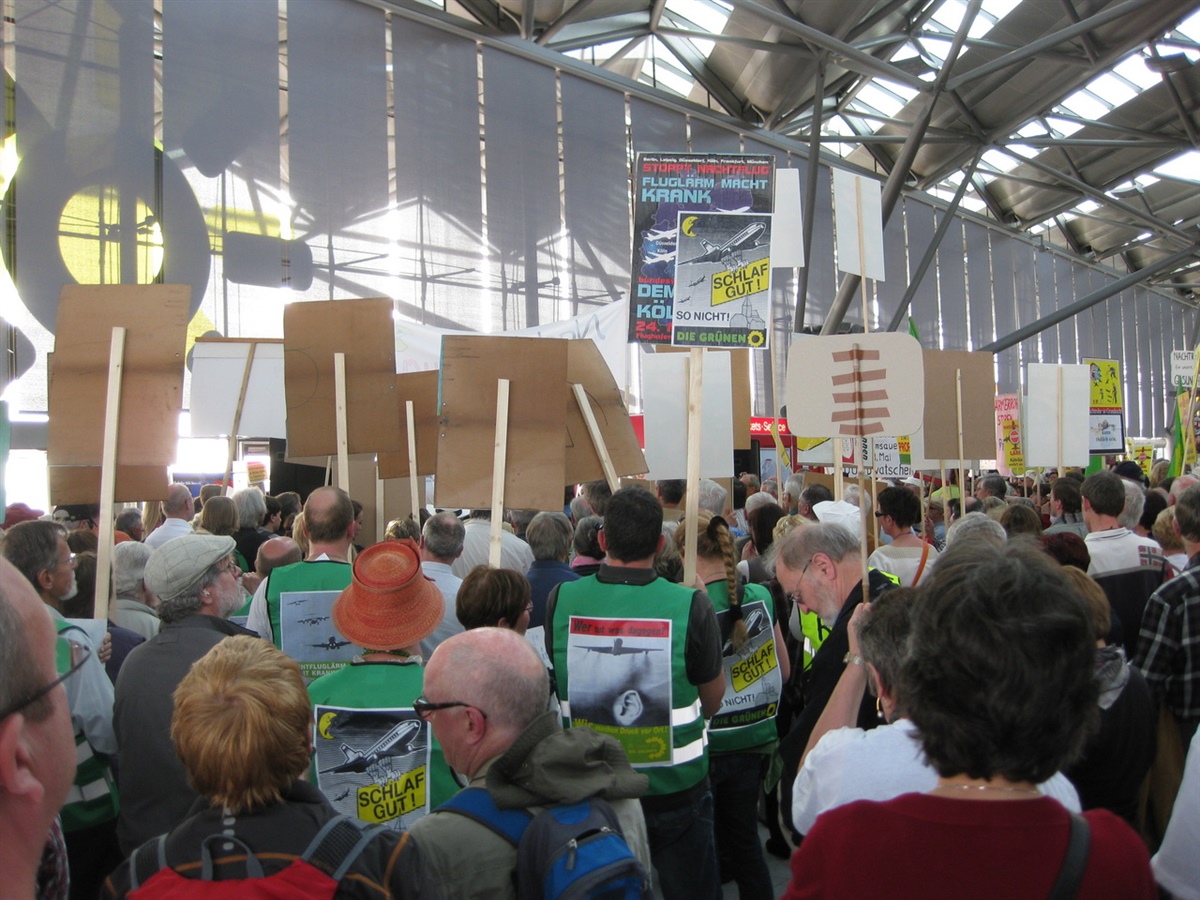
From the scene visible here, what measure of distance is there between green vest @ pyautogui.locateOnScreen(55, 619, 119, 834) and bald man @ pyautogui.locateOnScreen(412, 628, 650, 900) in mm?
1207

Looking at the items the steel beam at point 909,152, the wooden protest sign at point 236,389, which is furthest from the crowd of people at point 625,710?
the steel beam at point 909,152

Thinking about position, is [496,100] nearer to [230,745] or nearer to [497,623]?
[497,623]

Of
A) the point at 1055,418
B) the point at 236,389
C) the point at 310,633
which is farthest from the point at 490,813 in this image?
the point at 1055,418

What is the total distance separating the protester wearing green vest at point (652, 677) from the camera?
2807 millimetres

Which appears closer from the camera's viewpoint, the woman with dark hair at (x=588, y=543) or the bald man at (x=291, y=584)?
the bald man at (x=291, y=584)

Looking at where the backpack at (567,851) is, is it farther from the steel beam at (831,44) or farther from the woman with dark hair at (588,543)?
the steel beam at (831,44)

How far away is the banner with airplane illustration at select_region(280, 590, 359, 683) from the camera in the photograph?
3328 mm

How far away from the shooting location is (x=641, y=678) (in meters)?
2.81

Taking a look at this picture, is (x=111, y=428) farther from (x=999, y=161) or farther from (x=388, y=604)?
(x=999, y=161)

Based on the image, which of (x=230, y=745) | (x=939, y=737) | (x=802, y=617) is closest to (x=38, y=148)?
(x=802, y=617)

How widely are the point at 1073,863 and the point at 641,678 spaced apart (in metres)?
1.70

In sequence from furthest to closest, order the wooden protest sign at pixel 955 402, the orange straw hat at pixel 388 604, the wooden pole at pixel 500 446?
the wooden protest sign at pixel 955 402 → the wooden pole at pixel 500 446 → the orange straw hat at pixel 388 604

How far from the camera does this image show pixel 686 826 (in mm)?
2889

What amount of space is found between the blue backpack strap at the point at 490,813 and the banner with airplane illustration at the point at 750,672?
1.71m
